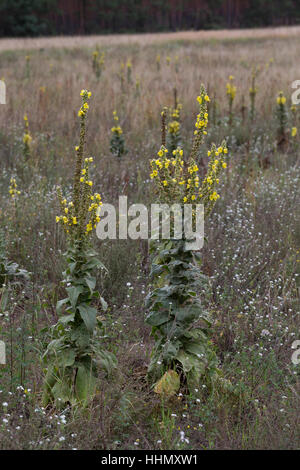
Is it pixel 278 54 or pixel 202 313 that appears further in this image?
pixel 278 54

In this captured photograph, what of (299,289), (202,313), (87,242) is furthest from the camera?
(299,289)

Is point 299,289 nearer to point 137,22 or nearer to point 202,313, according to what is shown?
point 202,313

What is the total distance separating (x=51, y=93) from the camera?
410 inches

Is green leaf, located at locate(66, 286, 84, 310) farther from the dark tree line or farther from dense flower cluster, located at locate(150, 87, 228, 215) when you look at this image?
the dark tree line

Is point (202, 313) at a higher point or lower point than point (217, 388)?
higher

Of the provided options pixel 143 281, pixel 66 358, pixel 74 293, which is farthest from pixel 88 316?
pixel 143 281

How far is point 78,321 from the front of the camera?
120 inches

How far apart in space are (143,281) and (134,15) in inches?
1512

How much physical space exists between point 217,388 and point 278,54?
1528cm

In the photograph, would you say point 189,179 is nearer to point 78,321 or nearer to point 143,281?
point 78,321

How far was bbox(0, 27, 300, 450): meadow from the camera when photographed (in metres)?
2.87

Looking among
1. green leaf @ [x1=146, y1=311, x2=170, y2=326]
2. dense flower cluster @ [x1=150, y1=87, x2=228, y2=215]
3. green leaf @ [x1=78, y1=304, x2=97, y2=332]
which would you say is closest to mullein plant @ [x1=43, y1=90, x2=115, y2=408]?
green leaf @ [x1=78, y1=304, x2=97, y2=332]

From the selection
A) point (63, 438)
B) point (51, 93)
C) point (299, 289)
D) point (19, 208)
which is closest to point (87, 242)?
point (63, 438)

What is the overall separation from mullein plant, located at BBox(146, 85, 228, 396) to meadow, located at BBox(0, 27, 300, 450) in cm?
13
